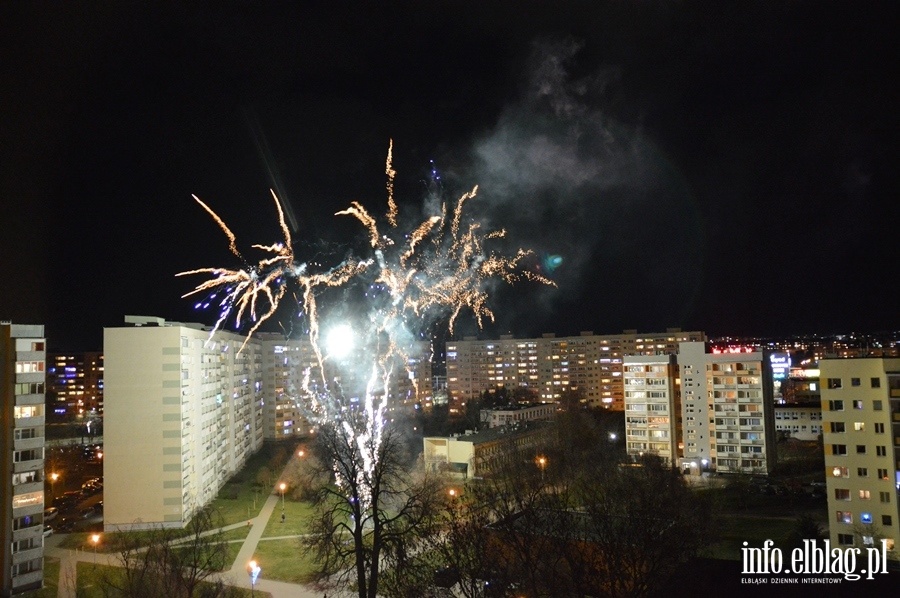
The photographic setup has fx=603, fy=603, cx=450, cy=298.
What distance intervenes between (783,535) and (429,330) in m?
19.9

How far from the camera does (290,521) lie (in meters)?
20.8

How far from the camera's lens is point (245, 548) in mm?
17906

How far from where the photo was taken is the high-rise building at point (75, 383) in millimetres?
59312

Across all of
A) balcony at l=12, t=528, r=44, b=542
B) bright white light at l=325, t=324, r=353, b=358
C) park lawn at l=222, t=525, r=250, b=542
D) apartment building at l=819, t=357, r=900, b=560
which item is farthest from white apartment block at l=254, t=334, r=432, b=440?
apartment building at l=819, t=357, r=900, b=560

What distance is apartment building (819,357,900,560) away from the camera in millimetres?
15688

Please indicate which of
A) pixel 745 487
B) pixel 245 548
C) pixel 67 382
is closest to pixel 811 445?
pixel 745 487

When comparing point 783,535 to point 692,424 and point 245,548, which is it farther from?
point 245,548

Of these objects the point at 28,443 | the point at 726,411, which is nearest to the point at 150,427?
the point at 28,443

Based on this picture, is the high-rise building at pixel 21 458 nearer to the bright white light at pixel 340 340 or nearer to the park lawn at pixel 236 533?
the park lawn at pixel 236 533

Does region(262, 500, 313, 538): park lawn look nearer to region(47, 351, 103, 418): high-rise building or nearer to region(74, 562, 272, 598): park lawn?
region(74, 562, 272, 598): park lawn

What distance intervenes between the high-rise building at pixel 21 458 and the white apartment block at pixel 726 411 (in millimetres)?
25323

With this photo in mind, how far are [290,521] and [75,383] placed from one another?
53951mm

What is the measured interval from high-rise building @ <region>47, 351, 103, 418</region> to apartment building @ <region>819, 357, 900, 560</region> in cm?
6017

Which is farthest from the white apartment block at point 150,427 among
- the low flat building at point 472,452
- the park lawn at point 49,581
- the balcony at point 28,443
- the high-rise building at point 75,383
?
the high-rise building at point 75,383
